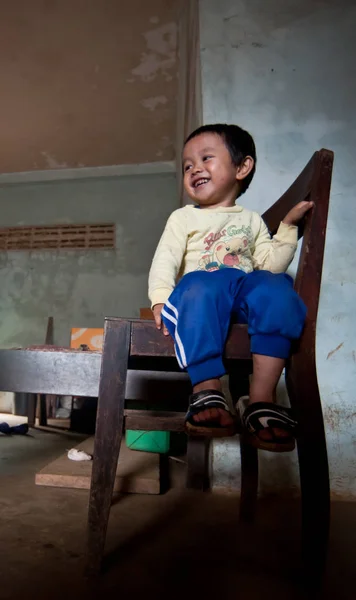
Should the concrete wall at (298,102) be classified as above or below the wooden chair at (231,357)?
above

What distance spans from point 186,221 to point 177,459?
1352 millimetres

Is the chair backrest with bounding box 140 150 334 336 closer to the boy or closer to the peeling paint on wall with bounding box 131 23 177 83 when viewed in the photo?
the boy

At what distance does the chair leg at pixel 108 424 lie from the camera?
2.61 ft

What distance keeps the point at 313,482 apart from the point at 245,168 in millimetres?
868

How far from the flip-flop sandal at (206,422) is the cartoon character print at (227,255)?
0.39 metres

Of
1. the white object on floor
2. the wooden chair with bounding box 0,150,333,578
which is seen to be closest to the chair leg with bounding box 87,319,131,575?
the wooden chair with bounding box 0,150,333,578

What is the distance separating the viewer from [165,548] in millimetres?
907

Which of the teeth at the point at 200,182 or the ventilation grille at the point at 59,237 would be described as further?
the ventilation grille at the point at 59,237

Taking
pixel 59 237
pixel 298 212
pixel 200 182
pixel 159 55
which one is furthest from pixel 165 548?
pixel 59 237

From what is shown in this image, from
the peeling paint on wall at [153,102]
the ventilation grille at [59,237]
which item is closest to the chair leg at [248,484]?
the peeling paint on wall at [153,102]

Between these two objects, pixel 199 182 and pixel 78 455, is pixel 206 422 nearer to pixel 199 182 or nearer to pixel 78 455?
pixel 199 182

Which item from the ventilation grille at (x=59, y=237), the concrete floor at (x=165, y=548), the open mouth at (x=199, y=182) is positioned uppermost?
the ventilation grille at (x=59, y=237)

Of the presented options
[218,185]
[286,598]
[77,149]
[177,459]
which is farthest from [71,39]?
[286,598]

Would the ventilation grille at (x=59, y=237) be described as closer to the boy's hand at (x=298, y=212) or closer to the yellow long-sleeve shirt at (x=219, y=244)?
the yellow long-sleeve shirt at (x=219, y=244)
